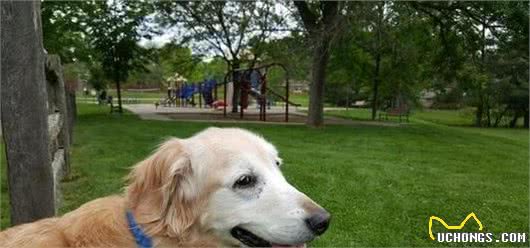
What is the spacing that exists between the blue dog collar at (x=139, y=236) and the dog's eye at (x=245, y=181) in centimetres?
45

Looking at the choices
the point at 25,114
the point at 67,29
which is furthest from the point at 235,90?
the point at 25,114

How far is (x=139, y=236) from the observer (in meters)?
2.52

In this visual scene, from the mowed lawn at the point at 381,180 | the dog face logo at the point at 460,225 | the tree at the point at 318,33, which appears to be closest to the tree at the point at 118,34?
the tree at the point at 318,33

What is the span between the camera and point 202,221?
2.53 meters

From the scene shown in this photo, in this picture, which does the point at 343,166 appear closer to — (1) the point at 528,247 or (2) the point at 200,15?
(1) the point at 528,247

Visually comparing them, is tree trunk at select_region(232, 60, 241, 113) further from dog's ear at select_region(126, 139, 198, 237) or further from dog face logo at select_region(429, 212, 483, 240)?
dog's ear at select_region(126, 139, 198, 237)

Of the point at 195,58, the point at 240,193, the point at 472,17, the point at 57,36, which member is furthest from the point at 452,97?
the point at 240,193

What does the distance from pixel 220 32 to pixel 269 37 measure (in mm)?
3760

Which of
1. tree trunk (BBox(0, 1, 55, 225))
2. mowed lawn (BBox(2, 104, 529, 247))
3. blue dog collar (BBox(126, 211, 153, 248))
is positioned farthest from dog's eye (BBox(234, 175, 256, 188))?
mowed lawn (BBox(2, 104, 529, 247))

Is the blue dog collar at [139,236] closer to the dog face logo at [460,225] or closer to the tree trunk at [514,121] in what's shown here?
the dog face logo at [460,225]

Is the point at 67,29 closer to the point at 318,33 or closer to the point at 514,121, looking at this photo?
the point at 318,33

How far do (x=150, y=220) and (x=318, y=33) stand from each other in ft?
48.8

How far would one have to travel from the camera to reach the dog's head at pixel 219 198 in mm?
2453

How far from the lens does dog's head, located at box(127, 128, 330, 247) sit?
96.6 inches
